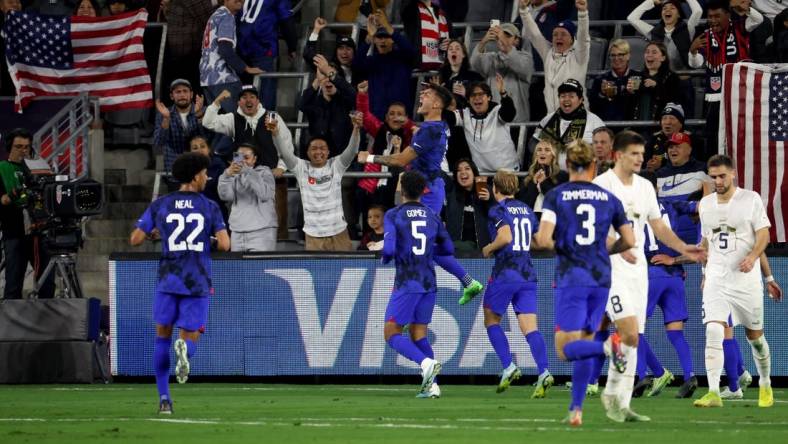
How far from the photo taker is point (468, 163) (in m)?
19.0

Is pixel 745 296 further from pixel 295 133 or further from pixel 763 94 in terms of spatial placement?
pixel 295 133

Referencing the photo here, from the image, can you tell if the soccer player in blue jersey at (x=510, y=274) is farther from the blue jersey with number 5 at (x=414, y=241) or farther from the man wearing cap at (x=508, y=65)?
the man wearing cap at (x=508, y=65)

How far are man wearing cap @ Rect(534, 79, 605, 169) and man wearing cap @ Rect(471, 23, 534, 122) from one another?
52.8 inches

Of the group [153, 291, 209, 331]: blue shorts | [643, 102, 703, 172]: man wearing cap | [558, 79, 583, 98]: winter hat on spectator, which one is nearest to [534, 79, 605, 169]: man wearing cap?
[558, 79, 583, 98]: winter hat on spectator

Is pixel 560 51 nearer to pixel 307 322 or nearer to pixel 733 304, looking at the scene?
pixel 307 322

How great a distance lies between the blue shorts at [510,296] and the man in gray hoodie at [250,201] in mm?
3931

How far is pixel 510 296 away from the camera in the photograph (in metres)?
16.3

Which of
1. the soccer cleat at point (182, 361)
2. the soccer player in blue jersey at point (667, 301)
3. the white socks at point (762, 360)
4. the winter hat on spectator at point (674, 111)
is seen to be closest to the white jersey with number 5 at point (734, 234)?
the white socks at point (762, 360)

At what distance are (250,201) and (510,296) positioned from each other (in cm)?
425

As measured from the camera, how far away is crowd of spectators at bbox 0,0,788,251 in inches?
754

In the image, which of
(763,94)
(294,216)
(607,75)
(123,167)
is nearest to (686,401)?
(763,94)

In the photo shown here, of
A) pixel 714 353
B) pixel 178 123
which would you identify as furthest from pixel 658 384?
pixel 178 123

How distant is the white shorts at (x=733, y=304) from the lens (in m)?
14.7

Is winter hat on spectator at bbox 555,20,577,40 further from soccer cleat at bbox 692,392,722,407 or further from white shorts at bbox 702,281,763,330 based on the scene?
soccer cleat at bbox 692,392,722,407
